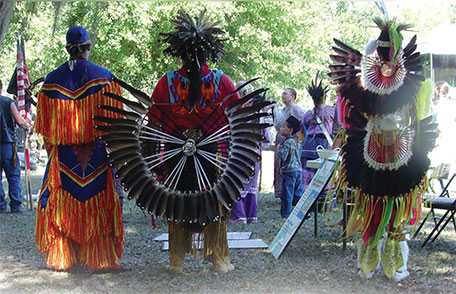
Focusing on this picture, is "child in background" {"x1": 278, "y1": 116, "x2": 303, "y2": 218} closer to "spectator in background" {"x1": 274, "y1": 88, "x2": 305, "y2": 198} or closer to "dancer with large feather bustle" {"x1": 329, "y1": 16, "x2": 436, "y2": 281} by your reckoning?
"spectator in background" {"x1": 274, "y1": 88, "x2": 305, "y2": 198}

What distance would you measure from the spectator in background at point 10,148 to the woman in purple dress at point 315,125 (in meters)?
3.66

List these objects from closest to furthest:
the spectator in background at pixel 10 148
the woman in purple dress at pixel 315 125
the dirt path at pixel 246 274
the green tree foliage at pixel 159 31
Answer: the dirt path at pixel 246 274
the woman in purple dress at pixel 315 125
the spectator in background at pixel 10 148
the green tree foliage at pixel 159 31

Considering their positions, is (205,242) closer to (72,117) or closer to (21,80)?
(72,117)

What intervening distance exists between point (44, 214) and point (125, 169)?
2.60 ft

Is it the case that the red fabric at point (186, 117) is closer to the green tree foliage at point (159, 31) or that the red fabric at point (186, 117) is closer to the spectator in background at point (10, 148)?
the spectator in background at point (10, 148)

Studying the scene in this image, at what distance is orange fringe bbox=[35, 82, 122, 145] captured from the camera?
5.57 metres

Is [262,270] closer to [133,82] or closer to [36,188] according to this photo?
[36,188]

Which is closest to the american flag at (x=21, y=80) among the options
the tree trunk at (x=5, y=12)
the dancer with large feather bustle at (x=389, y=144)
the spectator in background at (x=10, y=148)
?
the spectator in background at (x=10, y=148)

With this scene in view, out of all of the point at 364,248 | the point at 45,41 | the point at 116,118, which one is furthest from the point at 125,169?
the point at 45,41

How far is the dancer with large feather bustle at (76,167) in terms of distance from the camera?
5605 millimetres

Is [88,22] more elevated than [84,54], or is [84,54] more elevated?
[88,22]

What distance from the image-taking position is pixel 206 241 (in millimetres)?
5688

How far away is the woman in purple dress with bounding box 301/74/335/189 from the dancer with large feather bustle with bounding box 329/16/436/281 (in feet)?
10.8

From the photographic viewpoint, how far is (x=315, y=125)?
9.09m
